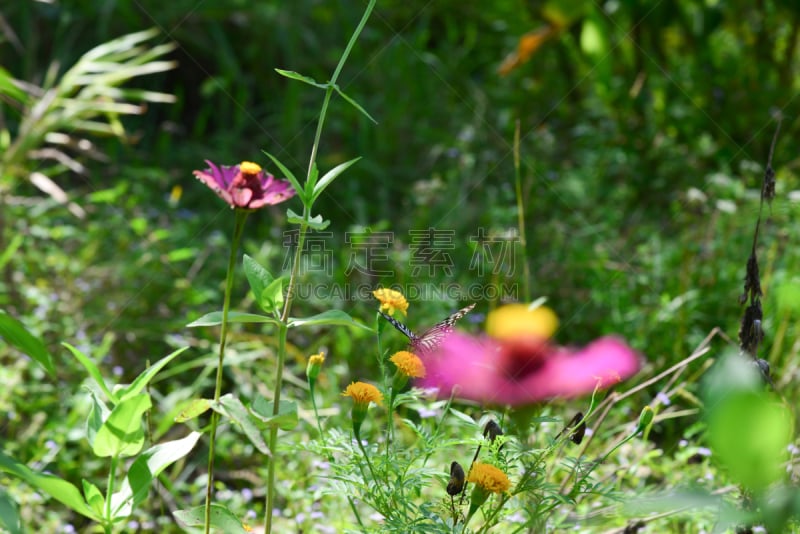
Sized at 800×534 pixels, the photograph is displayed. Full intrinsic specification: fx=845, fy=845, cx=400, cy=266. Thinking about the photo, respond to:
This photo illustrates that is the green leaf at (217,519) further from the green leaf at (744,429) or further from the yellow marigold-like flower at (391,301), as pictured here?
the green leaf at (744,429)

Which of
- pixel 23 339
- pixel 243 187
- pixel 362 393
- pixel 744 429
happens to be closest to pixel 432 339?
pixel 362 393

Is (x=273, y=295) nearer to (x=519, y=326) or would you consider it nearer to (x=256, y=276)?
(x=256, y=276)

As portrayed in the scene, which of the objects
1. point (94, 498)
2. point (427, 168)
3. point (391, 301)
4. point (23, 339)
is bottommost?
point (94, 498)

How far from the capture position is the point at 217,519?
67 cm

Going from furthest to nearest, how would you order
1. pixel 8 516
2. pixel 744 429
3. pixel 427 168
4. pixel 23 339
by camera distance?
pixel 427 168 < pixel 23 339 < pixel 8 516 < pixel 744 429

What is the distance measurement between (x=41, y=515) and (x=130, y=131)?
1.74 m

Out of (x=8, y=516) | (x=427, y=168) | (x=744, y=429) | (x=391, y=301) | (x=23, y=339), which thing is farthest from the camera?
(x=427, y=168)

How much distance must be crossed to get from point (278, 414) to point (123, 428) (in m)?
0.12

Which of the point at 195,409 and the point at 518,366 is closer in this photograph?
the point at 195,409

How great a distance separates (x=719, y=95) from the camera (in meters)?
2.46

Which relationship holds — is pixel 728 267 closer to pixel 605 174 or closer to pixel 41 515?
pixel 605 174

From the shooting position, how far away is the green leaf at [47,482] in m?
0.53

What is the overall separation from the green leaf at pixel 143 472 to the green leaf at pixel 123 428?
0.05 feet

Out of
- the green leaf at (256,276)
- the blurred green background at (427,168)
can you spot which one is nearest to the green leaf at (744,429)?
the green leaf at (256,276)
